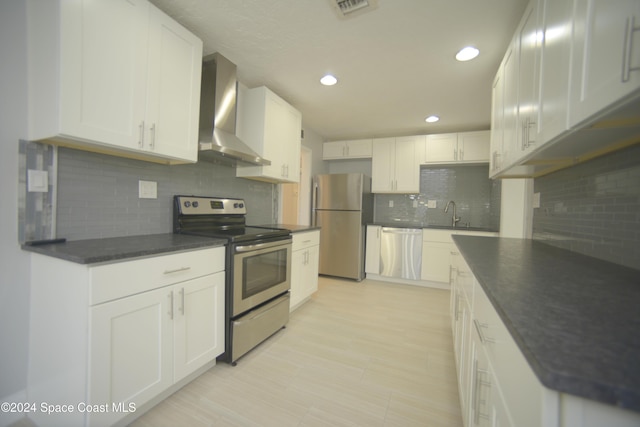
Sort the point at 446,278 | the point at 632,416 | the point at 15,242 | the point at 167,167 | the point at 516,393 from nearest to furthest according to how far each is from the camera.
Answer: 1. the point at 632,416
2. the point at 516,393
3. the point at 15,242
4. the point at 167,167
5. the point at 446,278

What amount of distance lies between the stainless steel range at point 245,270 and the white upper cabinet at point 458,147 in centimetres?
275

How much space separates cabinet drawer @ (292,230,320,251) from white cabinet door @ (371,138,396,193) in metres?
1.65

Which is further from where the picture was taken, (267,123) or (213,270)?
(267,123)

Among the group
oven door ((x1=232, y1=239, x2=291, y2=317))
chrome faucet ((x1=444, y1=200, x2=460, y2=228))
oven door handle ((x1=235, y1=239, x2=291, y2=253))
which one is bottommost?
oven door ((x1=232, y1=239, x2=291, y2=317))

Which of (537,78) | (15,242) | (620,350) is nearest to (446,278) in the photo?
(537,78)

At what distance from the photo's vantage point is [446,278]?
3.51 metres

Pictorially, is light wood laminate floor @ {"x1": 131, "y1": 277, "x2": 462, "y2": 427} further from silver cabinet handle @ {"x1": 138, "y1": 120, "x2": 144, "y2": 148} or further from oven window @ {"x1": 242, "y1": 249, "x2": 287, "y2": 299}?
silver cabinet handle @ {"x1": 138, "y1": 120, "x2": 144, "y2": 148}

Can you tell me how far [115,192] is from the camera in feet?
5.17

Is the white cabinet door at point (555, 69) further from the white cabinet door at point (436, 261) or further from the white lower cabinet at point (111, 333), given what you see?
the white cabinet door at point (436, 261)

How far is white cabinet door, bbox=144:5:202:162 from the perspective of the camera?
149 cm

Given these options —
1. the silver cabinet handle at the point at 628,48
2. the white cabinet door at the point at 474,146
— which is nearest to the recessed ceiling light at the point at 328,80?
the silver cabinet handle at the point at 628,48

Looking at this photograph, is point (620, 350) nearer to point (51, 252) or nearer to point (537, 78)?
point (537, 78)

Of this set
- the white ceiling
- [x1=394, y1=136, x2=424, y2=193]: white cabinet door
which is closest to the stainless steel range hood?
the white ceiling

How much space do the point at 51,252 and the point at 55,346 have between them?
0.46 m
